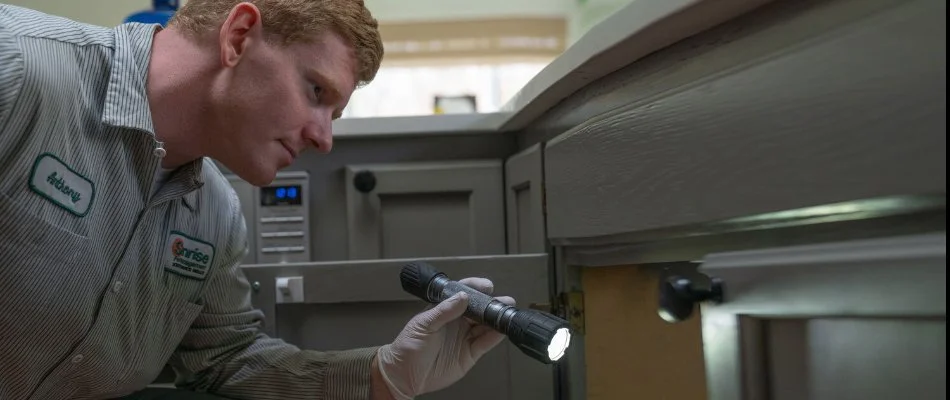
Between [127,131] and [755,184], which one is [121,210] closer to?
[127,131]

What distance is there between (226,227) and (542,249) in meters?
0.46

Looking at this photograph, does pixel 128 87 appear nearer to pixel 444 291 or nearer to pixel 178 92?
pixel 178 92

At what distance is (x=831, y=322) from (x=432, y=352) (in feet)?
1.60

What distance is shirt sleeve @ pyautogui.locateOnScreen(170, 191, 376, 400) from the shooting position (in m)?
1.01

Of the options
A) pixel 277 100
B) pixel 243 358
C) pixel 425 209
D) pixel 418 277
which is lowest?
pixel 243 358

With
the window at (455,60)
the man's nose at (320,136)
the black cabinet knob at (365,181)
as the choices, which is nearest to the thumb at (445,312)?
the man's nose at (320,136)

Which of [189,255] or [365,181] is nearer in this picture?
[189,255]

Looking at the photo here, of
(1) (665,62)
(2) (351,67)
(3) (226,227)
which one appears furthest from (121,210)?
(1) (665,62)

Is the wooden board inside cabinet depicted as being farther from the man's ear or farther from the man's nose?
the man's ear

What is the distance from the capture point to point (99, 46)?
2.72 feet

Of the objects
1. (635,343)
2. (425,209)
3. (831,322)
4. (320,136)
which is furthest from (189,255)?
(831,322)

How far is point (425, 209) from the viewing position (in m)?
1.35

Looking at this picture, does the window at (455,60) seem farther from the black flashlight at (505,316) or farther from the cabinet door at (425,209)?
the black flashlight at (505,316)

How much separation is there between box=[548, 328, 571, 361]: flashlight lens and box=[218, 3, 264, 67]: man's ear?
0.46 metres
